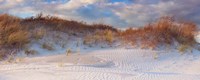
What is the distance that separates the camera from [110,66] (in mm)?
11133

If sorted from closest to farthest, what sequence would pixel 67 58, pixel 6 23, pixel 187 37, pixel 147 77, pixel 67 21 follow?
pixel 147 77 < pixel 67 58 < pixel 6 23 < pixel 187 37 < pixel 67 21

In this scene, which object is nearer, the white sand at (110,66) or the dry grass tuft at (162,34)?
the white sand at (110,66)

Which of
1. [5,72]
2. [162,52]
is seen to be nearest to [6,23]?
[5,72]

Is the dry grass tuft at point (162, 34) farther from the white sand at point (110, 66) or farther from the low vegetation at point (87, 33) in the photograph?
the white sand at point (110, 66)

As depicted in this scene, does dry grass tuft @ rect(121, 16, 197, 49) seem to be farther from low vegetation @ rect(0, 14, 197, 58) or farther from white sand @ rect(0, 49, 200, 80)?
white sand @ rect(0, 49, 200, 80)

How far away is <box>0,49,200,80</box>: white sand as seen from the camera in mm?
9469

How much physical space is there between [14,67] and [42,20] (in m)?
5.31

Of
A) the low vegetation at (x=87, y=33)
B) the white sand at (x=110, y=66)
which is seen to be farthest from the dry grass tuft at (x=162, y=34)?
the white sand at (x=110, y=66)

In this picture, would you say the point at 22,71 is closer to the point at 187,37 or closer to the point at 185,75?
the point at 185,75

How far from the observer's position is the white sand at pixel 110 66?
947cm

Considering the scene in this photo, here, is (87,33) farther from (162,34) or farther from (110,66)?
(110,66)

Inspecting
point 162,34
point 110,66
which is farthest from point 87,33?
point 110,66

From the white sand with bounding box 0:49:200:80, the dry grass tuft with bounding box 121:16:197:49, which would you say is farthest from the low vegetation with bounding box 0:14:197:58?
the white sand with bounding box 0:49:200:80

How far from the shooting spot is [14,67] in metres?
10.2
